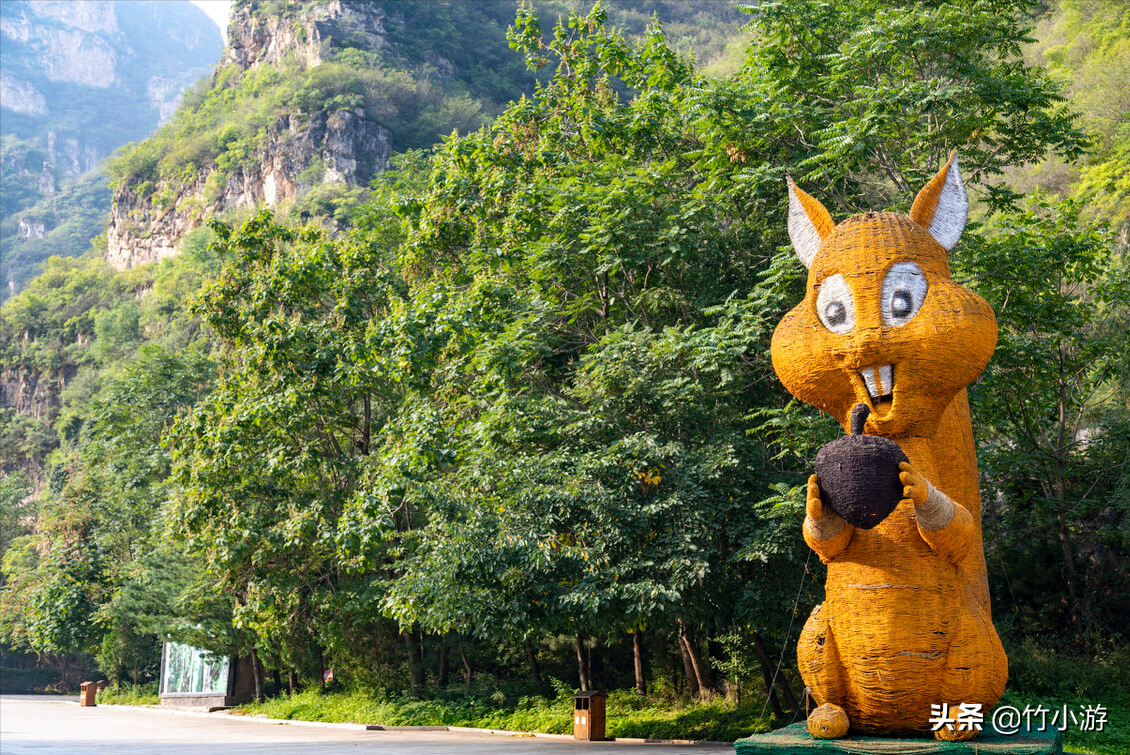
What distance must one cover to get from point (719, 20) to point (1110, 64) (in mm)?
47971

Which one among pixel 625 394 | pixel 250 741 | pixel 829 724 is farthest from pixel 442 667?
pixel 829 724

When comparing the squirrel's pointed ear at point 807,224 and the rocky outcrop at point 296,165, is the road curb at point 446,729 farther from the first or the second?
the rocky outcrop at point 296,165

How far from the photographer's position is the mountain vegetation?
10703 millimetres

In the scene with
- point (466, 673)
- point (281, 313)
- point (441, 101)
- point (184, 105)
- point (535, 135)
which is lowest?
point (466, 673)

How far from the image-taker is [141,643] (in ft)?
83.0

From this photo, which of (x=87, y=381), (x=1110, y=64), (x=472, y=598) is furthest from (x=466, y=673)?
(x=87, y=381)

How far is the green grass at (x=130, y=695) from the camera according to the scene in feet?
81.6

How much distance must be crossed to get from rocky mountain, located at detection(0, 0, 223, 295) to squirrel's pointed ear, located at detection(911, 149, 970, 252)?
→ 9299 cm

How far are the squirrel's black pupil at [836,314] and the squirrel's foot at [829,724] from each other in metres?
2.46

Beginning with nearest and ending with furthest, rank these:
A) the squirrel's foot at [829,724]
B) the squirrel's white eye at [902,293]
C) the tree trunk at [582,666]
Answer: the squirrel's foot at [829,724] < the squirrel's white eye at [902,293] < the tree trunk at [582,666]

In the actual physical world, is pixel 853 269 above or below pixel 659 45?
below

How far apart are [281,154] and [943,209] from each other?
5002 cm

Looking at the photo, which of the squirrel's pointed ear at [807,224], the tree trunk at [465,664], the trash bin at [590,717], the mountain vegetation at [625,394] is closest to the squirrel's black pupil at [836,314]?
the squirrel's pointed ear at [807,224]

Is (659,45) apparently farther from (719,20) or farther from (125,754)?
(719,20)
